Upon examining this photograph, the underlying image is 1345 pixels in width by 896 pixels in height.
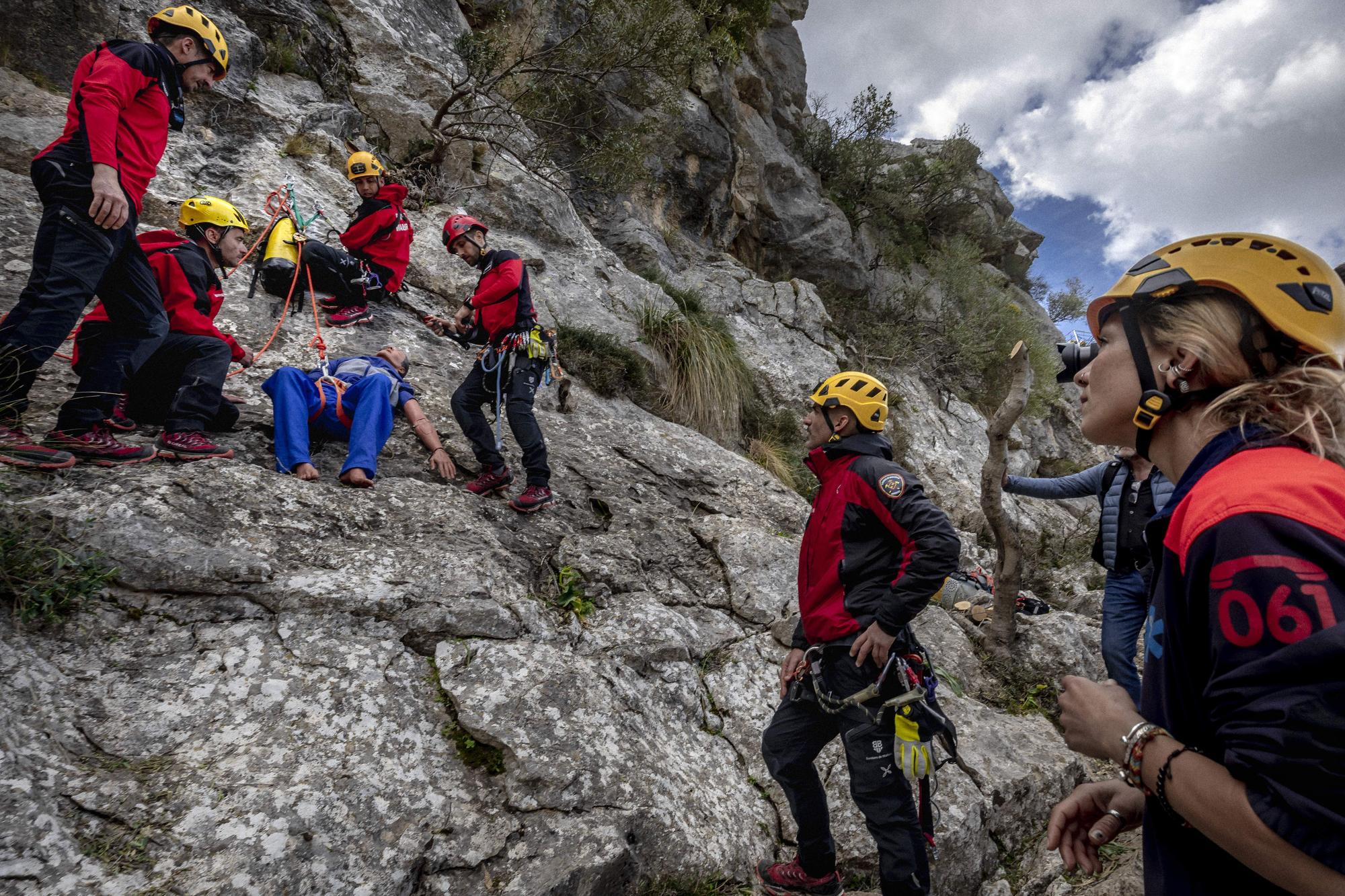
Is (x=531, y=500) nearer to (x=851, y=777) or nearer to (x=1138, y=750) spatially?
(x=851, y=777)

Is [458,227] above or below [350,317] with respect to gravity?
above

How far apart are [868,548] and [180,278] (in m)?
4.59

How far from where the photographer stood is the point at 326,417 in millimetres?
4395

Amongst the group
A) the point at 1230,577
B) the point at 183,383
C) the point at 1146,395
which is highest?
the point at 1146,395

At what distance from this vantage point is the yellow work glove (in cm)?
255

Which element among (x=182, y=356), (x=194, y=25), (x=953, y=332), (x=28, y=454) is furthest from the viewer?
(x=953, y=332)

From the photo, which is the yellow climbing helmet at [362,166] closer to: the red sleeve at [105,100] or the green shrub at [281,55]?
the green shrub at [281,55]

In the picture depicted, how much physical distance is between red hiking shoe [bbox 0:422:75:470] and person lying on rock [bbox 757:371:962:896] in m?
3.70

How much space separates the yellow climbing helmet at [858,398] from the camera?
3.21 metres

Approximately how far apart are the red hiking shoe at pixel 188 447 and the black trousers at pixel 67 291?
313 mm

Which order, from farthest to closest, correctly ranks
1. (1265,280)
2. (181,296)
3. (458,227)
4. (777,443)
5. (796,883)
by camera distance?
1. (777,443)
2. (458,227)
3. (181,296)
4. (796,883)
5. (1265,280)

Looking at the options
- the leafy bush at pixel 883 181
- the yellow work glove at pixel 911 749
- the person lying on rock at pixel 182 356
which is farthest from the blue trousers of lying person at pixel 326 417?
the leafy bush at pixel 883 181

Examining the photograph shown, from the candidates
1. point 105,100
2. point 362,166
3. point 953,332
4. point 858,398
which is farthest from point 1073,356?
point 953,332

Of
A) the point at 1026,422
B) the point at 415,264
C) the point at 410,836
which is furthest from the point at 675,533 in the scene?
the point at 1026,422
